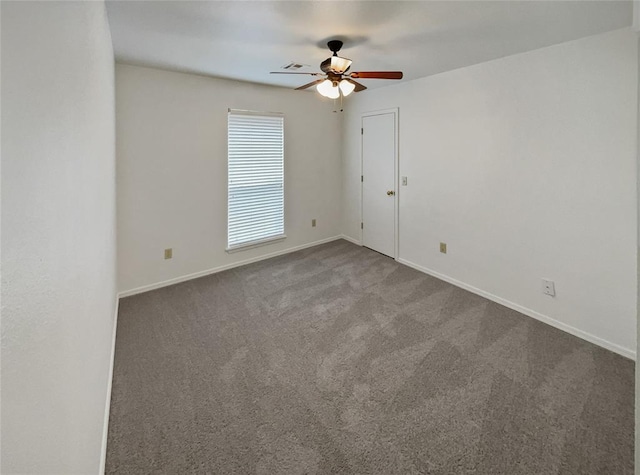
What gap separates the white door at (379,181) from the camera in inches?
180

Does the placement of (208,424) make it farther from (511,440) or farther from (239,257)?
(239,257)

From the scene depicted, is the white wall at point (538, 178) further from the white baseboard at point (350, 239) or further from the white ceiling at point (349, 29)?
the white baseboard at point (350, 239)

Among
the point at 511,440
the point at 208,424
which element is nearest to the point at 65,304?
the point at 208,424

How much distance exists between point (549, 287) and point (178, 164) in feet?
13.1

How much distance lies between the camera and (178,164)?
3.83m

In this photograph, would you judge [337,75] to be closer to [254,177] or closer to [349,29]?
[349,29]

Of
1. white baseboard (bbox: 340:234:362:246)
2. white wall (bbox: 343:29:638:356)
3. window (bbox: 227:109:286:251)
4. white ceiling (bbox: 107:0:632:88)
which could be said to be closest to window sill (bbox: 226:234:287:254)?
window (bbox: 227:109:286:251)

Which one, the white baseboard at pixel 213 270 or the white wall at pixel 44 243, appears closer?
the white wall at pixel 44 243

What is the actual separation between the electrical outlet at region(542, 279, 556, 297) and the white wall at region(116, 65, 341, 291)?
328 cm

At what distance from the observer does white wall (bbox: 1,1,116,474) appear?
21.0 inches

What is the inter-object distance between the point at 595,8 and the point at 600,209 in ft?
4.59

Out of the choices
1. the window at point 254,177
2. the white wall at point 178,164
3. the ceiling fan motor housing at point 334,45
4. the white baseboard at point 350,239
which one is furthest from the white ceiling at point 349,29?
the white baseboard at point 350,239

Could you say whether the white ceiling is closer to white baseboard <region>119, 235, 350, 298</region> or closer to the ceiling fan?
the ceiling fan

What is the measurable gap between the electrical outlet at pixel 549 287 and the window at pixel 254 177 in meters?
3.27
